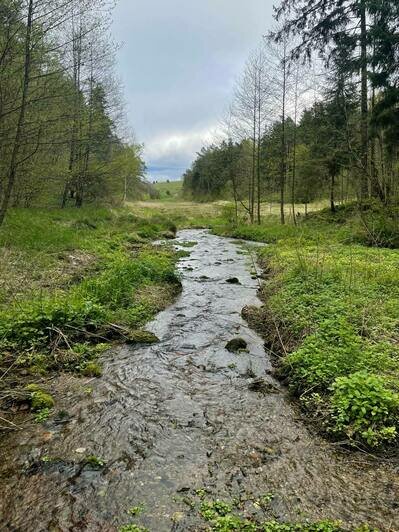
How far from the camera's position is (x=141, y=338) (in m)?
6.64

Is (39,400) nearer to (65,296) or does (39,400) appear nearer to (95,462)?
(95,462)

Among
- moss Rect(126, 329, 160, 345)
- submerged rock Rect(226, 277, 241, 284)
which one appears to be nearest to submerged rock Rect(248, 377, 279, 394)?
moss Rect(126, 329, 160, 345)

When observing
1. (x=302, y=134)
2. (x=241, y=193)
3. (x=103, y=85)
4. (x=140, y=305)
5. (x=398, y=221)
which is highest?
(x=103, y=85)

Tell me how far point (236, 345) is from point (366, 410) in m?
2.69

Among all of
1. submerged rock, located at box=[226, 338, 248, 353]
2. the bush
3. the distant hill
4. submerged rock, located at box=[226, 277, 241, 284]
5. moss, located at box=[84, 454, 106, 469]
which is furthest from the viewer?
the distant hill

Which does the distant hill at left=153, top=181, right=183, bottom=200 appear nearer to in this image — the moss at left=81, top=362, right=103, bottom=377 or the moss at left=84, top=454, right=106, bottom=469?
the moss at left=81, top=362, right=103, bottom=377

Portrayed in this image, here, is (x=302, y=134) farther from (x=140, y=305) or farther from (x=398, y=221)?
(x=140, y=305)

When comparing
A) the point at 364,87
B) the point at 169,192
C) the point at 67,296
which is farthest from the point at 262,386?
the point at 169,192

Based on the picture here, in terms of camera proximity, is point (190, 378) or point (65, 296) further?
point (65, 296)

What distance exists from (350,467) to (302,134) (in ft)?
84.8

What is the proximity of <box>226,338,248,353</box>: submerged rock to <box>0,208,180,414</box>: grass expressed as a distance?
5.13 feet

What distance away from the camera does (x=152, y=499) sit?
3.13 meters

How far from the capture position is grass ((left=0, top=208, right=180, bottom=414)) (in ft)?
18.3

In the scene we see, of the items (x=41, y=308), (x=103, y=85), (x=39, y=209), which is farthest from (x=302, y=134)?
(x=41, y=308)
